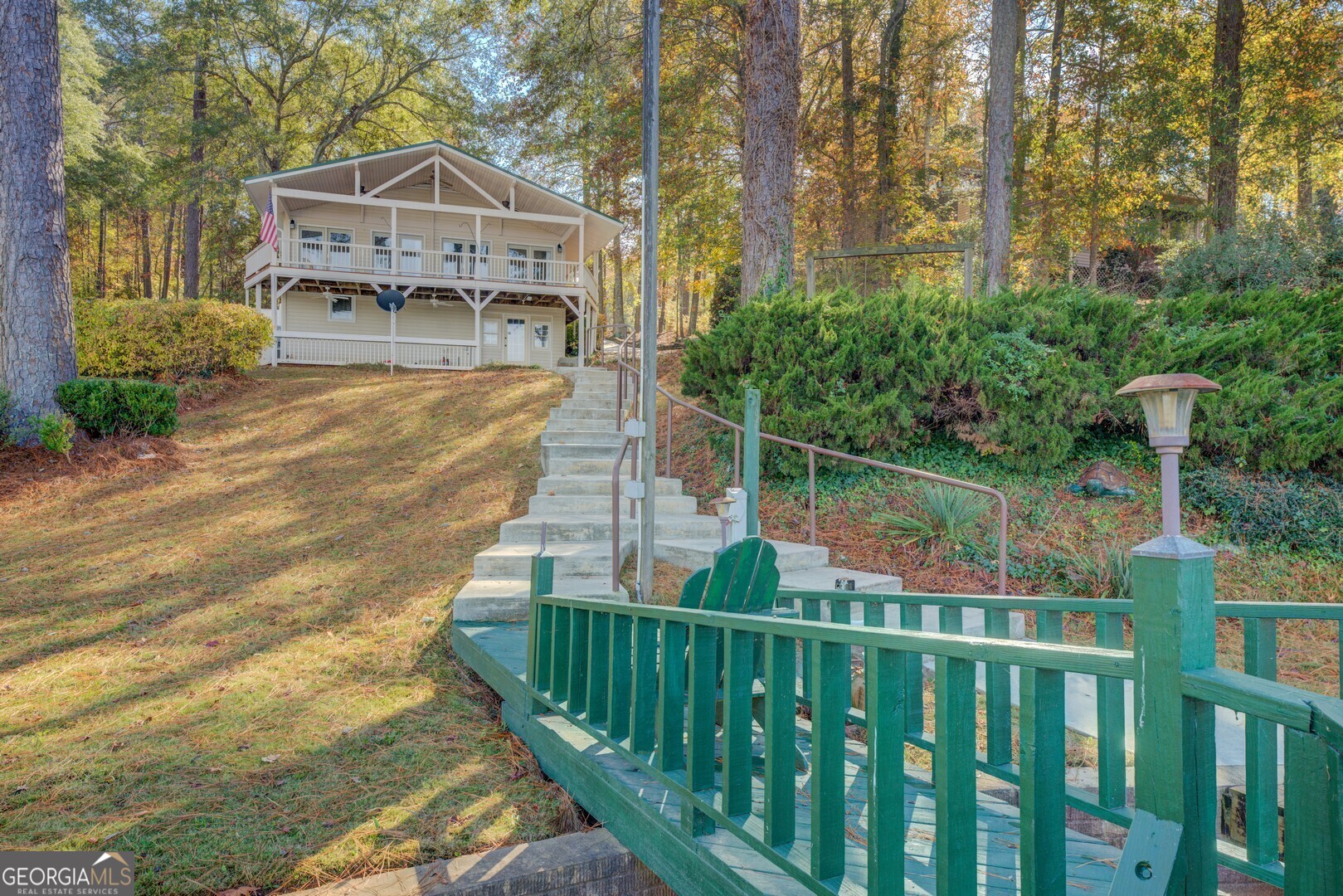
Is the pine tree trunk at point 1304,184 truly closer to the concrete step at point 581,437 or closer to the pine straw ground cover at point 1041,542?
the pine straw ground cover at point 1041,542

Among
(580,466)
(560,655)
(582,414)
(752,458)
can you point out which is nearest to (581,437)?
(580,466)

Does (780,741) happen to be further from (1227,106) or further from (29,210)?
(1227,106)

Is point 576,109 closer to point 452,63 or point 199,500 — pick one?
point 199,500

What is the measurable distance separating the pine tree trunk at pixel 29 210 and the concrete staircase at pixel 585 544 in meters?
5.65

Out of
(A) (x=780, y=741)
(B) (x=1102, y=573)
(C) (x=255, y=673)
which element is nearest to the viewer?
(A) (x=780, y=741)

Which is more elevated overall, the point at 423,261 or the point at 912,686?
the point at 423,261

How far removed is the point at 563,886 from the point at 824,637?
4.84 ft

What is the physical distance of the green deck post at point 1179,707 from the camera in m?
1.19

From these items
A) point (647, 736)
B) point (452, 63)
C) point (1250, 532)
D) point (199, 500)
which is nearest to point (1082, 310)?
point (1250, 532)

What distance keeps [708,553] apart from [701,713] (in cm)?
328

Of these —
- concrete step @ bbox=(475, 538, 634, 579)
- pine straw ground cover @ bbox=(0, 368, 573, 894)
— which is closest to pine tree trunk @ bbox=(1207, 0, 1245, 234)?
concrete step @ bbox=(475, 538, 634, 579)

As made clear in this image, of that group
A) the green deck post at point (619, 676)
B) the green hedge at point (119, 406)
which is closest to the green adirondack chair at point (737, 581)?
the green deck post at point (619, 676)

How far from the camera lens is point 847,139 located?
17.2 metres

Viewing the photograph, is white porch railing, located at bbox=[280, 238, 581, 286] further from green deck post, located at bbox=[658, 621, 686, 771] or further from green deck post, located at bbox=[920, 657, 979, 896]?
green deck post, located at bbox=[920, 657, 979, 896]
